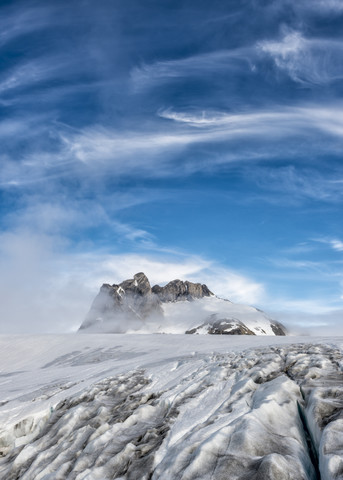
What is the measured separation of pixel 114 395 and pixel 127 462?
560cm

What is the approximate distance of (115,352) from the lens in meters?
27.0

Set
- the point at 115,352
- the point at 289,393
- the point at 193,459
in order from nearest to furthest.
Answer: the point at 193,459 → the point at 289,393 → the point at 115,352

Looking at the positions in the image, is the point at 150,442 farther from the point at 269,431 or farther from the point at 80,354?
the point at 80,354

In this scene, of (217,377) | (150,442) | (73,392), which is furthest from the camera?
(73,392)

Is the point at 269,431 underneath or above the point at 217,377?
underneath

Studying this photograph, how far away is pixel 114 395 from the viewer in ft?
45.9

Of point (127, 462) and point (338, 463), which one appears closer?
point (338, 463)

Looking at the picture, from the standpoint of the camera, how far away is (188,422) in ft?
32.1

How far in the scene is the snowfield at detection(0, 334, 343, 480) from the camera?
7.15 m

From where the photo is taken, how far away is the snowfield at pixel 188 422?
282 inches

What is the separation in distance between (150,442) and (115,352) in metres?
18.5

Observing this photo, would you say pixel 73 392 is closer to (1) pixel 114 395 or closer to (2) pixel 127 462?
(1) pixel 114 395

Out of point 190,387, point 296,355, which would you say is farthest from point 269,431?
point 296,355

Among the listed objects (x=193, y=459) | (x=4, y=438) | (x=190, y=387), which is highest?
(x=190, y=387)
